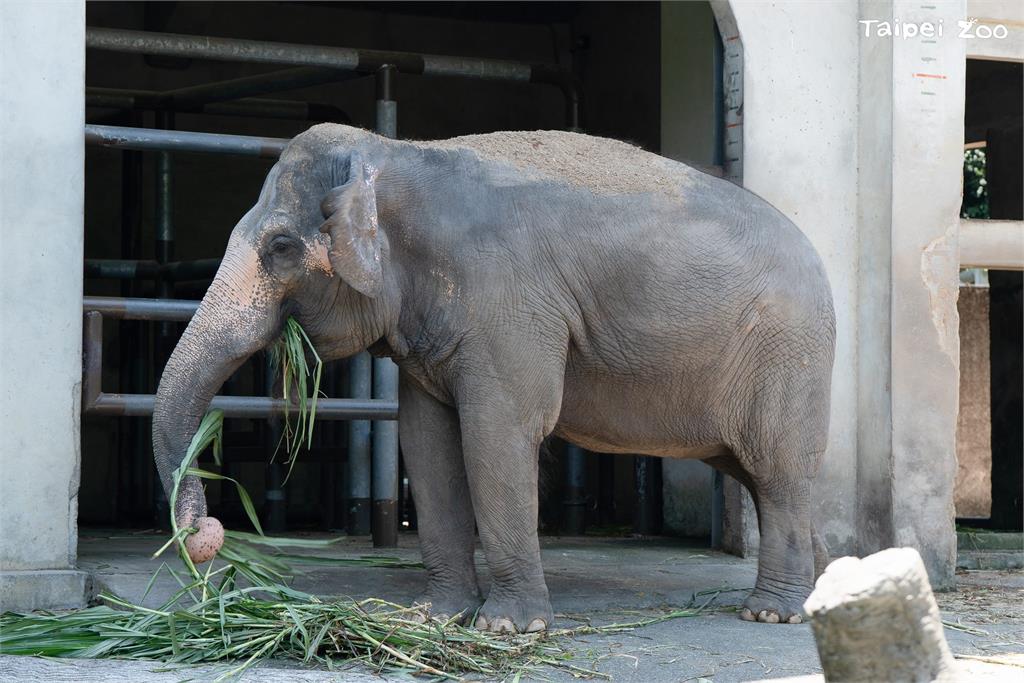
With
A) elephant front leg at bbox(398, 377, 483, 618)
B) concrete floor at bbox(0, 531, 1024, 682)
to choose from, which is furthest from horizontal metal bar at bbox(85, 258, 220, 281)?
elephant front leg at bbox(398, 377, 483, 618)

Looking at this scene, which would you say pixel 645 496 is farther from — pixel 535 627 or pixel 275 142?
pixel 535 627

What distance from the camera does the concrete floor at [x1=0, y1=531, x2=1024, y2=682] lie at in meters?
3.96

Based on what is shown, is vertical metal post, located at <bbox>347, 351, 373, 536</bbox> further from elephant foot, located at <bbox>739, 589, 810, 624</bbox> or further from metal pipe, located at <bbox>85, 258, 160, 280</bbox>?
elephant foot, located at <bbox>739, 589, 810, 624</bbox>

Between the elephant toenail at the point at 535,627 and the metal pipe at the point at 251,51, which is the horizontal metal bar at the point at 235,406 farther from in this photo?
the metal pipe at the point at 251,51

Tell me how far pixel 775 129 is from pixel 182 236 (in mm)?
6374

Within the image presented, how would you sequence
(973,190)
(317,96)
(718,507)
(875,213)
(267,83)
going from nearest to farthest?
1. (875,213)
2. (718,507)
3. (267,83)
4. (317,96)
5. (973,190)

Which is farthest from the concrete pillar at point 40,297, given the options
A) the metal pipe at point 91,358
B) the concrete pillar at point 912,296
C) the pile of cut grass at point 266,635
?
the concrete pillar at point 912,296

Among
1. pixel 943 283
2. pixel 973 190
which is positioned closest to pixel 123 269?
pixel 943 283

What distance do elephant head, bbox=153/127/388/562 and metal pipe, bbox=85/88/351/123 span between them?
13.2ft

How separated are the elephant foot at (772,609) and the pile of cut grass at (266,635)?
798mm

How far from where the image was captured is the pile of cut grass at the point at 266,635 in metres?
3.99

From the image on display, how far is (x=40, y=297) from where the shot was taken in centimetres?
509

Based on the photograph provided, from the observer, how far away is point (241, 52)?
23.3 ft

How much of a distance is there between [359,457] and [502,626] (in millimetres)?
2558
